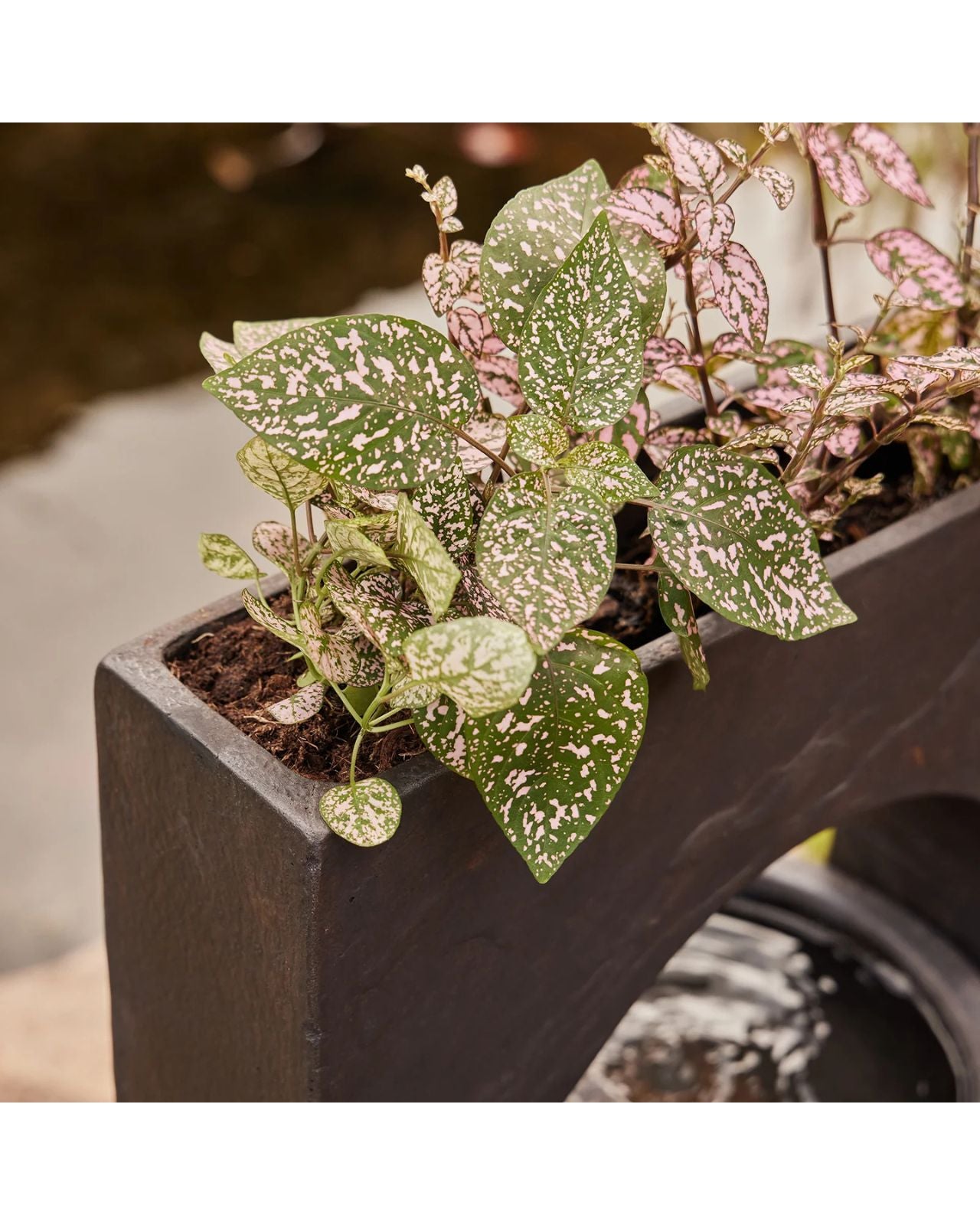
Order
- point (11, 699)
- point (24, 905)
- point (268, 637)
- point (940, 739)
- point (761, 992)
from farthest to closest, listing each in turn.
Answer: point (11, 699)
point (24, 905)
point (761, 992)
point (940, 739)
point (268, 637)

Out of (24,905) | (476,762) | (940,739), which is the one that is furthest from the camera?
(24,905)

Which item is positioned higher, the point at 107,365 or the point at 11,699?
the point at 107,365

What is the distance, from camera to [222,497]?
7.23 ft

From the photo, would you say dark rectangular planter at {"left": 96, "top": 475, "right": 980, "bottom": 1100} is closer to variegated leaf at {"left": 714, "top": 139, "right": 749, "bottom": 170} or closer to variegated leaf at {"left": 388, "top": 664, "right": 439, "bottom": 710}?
variegated leaf at {"left": 388, "top": 664, "right": 439, "bottom": 710}

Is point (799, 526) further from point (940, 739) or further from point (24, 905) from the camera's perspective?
point (24, 905)

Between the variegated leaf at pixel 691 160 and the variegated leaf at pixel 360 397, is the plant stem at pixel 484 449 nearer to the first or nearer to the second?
the variegated leaf at pixel 360 397

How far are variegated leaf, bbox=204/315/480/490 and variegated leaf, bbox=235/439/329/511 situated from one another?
8 cm

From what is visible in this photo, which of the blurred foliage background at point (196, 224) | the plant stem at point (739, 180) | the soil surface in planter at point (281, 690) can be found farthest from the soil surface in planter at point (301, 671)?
the blurred foliage background at point (196, 224)

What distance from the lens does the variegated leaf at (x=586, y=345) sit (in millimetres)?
576

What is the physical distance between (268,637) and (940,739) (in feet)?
1.68

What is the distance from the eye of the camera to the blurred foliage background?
2527 mm

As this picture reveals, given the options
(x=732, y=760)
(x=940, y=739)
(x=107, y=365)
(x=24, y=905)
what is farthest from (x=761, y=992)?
(x=107, y=365)

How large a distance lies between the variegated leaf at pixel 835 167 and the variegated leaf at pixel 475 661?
1.27 ft

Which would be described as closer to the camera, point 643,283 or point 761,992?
point 643,283
